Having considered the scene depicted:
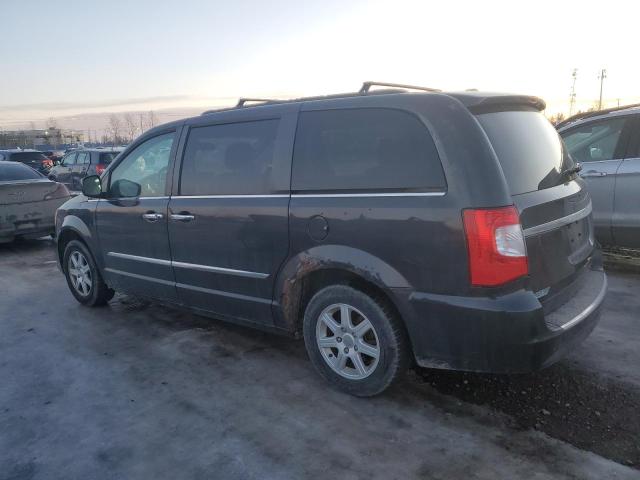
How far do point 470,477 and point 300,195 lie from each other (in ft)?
6.17

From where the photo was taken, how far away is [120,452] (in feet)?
9.55

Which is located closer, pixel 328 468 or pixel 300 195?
pixel 328 468

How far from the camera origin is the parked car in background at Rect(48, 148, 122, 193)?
15.6 metres

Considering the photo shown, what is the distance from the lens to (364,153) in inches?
124

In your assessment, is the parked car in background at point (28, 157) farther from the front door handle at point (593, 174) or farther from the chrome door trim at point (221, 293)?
the front door handle at point (593, 174)

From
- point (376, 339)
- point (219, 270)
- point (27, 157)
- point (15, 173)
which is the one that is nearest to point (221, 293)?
point (219, 270)

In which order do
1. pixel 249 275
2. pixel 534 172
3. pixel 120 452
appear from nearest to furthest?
pixel 120 452 < pixel 534 172 < pixel 249 275

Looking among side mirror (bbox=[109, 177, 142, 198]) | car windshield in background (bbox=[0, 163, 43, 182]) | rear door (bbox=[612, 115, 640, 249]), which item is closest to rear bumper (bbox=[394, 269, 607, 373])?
side mirror (bbox=[109, 177, 142, 198])

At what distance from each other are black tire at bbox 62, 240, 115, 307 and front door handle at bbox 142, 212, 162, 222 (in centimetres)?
123

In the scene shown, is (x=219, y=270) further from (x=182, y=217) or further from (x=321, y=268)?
(x=321, y=268)

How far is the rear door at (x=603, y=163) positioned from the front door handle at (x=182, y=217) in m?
4.40

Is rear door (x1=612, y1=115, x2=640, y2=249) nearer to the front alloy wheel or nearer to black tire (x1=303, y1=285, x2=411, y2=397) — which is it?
black tire (x1=303, y1=285, x2=411, y2=397)

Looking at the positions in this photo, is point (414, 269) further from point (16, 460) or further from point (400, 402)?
point (16, 460)

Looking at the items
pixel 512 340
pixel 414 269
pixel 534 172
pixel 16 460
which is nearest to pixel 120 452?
pixel 16 460
